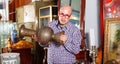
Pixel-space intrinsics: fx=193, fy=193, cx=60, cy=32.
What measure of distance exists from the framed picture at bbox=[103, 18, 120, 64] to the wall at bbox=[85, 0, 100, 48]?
0.21 metres

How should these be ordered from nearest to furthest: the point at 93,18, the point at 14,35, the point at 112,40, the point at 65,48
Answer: the point at 65,48
the point at 112,40
the point at 93,18
the point at 14,35

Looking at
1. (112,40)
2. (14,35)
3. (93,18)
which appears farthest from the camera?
(14,35)

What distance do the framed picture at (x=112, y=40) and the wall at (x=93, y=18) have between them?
0.21m

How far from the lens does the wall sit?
2188mm

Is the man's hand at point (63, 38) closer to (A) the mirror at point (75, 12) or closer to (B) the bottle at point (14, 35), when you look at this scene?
(A) the mirror at point (75, 12)

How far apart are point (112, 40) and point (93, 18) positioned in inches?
16.7

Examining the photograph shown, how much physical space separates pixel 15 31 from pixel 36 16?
0.92 m

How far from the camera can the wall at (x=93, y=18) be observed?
2.19m

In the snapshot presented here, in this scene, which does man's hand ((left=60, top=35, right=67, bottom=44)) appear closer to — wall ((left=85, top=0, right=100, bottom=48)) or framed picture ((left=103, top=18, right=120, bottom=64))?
framed picture ((left=103, top=18, right=120, bottom=64))

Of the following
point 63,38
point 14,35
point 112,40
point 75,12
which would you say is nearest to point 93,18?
point 75,12

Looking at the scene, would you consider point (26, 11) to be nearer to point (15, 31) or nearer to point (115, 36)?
point (15, 31)

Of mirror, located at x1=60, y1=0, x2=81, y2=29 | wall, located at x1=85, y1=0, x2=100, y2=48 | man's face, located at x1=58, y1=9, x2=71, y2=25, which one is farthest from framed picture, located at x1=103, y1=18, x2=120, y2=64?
man's face, located at x1=58, y1=9, x2=71, y2=25

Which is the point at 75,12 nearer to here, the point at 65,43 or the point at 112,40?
the point at 112,40

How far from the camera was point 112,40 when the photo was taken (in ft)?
6.38
